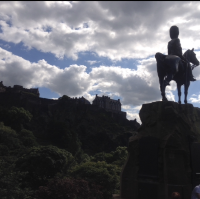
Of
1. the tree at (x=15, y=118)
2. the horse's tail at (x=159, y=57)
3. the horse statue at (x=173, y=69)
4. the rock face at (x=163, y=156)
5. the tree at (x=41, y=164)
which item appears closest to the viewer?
the rock face at (x=163, y=156)

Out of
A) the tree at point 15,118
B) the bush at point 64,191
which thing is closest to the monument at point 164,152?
the bush at point 64,191

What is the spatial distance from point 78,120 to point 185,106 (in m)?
72.9

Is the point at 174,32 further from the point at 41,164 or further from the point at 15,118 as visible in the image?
the point at 15,118

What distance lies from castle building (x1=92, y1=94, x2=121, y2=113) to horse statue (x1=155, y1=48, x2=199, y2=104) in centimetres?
8645

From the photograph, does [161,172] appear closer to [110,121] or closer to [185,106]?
[185,106]

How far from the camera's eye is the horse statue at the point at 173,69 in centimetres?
679

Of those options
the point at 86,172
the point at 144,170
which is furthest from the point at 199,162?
the point at 86,172


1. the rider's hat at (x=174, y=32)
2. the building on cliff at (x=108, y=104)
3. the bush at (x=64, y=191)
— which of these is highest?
the building on cliff at (x=108, y=104)

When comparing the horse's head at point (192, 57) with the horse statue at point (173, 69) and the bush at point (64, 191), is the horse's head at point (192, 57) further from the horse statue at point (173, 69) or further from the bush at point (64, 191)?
the bush at point (64, 191)

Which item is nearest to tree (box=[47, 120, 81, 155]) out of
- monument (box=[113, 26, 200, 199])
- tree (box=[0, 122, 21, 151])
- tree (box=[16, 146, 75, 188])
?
tree (box=[0, 122, 21, 151])

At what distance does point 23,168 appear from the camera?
949 inches

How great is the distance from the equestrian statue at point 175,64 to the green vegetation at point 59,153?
7.55 m

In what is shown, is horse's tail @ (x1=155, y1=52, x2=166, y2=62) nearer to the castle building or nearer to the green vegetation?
the green vegetation

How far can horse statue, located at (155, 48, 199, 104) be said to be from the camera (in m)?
6.79
